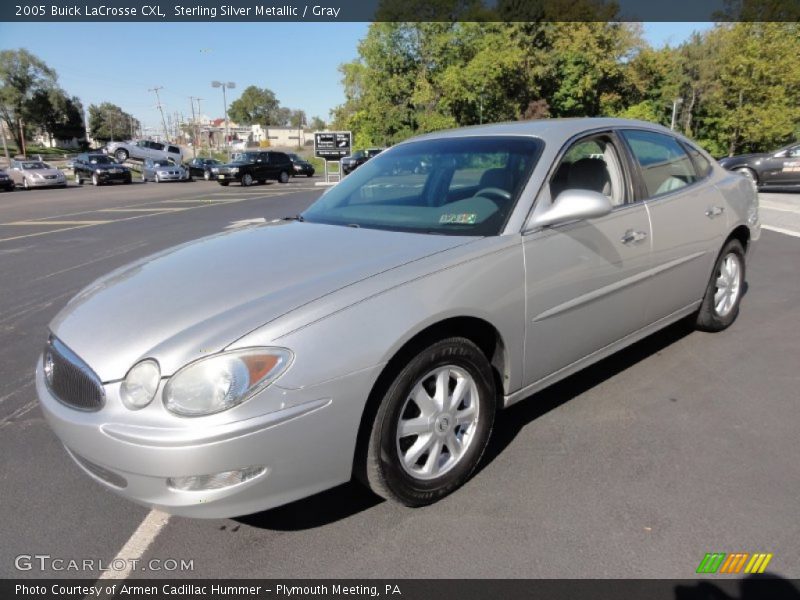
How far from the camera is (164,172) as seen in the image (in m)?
35.7

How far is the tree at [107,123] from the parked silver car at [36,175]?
72.0 m

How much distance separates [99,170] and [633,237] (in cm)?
3530

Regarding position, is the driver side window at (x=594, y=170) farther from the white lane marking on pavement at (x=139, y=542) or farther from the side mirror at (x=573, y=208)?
the white lane marking on pavement at (x=139, y=542)

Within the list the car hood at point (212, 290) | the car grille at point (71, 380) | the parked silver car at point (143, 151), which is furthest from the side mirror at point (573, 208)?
the parked silver car at point (143, 151)

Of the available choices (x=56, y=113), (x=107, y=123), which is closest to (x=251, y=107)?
(x=107, y=123)

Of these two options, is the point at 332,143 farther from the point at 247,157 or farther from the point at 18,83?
the point at 18,83

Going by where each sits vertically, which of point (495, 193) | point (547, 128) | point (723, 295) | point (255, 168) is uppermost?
point (547, 128)

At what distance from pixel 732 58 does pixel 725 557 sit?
32868 mm

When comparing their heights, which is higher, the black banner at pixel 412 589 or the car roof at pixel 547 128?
the car roof at pixel 547 128

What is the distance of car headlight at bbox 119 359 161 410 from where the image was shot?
6.59 ft

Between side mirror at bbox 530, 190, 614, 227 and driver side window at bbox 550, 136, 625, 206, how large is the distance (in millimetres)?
350

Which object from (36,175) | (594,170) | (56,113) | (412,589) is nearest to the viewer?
(412,589)

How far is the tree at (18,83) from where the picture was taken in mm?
63844

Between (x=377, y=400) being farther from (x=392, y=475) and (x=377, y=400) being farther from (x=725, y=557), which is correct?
(x=725, y=557)
